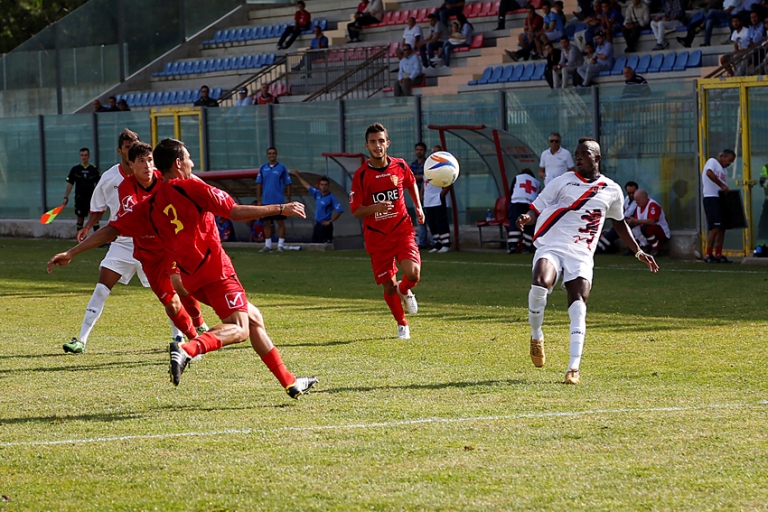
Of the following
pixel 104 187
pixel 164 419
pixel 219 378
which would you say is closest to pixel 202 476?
pixel 164 419

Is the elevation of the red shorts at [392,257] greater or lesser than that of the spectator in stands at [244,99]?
lesser

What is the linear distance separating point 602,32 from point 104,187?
16936mm

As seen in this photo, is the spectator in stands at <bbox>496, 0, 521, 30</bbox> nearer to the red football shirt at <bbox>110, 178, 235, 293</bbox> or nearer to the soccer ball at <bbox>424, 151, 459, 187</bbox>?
the soccer ball at <bbox>424, 151, 459, 187</bbox>

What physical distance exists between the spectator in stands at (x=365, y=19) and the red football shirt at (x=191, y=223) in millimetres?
26941

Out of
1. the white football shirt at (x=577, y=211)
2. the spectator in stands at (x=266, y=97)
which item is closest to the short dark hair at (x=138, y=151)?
the white football shirt at (x=577, y=211)

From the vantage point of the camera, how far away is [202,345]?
23.3 ft

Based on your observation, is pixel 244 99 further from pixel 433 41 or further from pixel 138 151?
pixel 138 151

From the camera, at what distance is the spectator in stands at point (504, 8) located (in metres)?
30.3

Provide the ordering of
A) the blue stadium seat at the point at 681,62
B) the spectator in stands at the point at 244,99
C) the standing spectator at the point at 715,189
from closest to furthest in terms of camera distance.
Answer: the standing spectator at the point at 715,189, the blue stadium seat at the point at 681,62, the spectator in stands at the point at 244,99

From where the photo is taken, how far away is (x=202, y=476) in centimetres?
580

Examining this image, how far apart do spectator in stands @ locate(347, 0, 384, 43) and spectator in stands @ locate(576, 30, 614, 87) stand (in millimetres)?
9819

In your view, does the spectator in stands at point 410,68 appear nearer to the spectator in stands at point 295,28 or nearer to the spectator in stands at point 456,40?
the spectator in stands at point 456,40

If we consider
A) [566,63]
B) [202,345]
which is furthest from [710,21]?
[202,345]

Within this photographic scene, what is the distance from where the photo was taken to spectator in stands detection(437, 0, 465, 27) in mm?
31047
